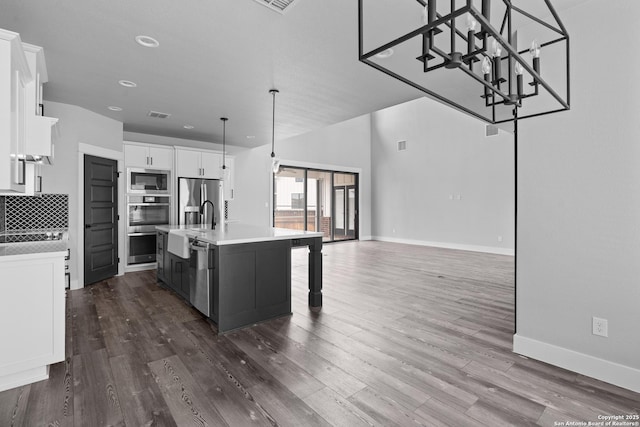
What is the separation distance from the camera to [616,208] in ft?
6.91

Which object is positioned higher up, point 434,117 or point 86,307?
point 434,117

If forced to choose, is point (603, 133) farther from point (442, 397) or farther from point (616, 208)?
point (442, 397)

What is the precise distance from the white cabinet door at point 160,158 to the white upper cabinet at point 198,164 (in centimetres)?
14

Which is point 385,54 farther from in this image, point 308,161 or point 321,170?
point 321,170

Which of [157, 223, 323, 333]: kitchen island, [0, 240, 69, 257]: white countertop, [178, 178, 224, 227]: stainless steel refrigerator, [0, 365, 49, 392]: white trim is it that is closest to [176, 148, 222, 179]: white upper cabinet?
[178, 178, 224, 227]: stainless steel refrigerator

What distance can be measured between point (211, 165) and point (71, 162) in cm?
233

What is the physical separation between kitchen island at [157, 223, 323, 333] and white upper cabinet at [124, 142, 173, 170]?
2.53 meters

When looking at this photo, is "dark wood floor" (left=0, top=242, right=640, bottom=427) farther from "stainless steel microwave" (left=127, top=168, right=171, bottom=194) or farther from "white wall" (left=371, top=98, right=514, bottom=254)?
"white wall" (left=371, top=98, right=514, bottom=254)

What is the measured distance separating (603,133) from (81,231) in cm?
591

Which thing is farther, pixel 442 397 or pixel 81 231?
pixel 81 231

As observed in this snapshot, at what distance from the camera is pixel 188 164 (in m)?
6.05

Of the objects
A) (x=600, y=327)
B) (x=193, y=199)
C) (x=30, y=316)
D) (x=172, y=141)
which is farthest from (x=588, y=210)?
(x=172, y=141)

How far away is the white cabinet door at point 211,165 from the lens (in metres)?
6.28

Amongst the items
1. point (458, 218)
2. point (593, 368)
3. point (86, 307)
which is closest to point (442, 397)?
point (593, 368)
